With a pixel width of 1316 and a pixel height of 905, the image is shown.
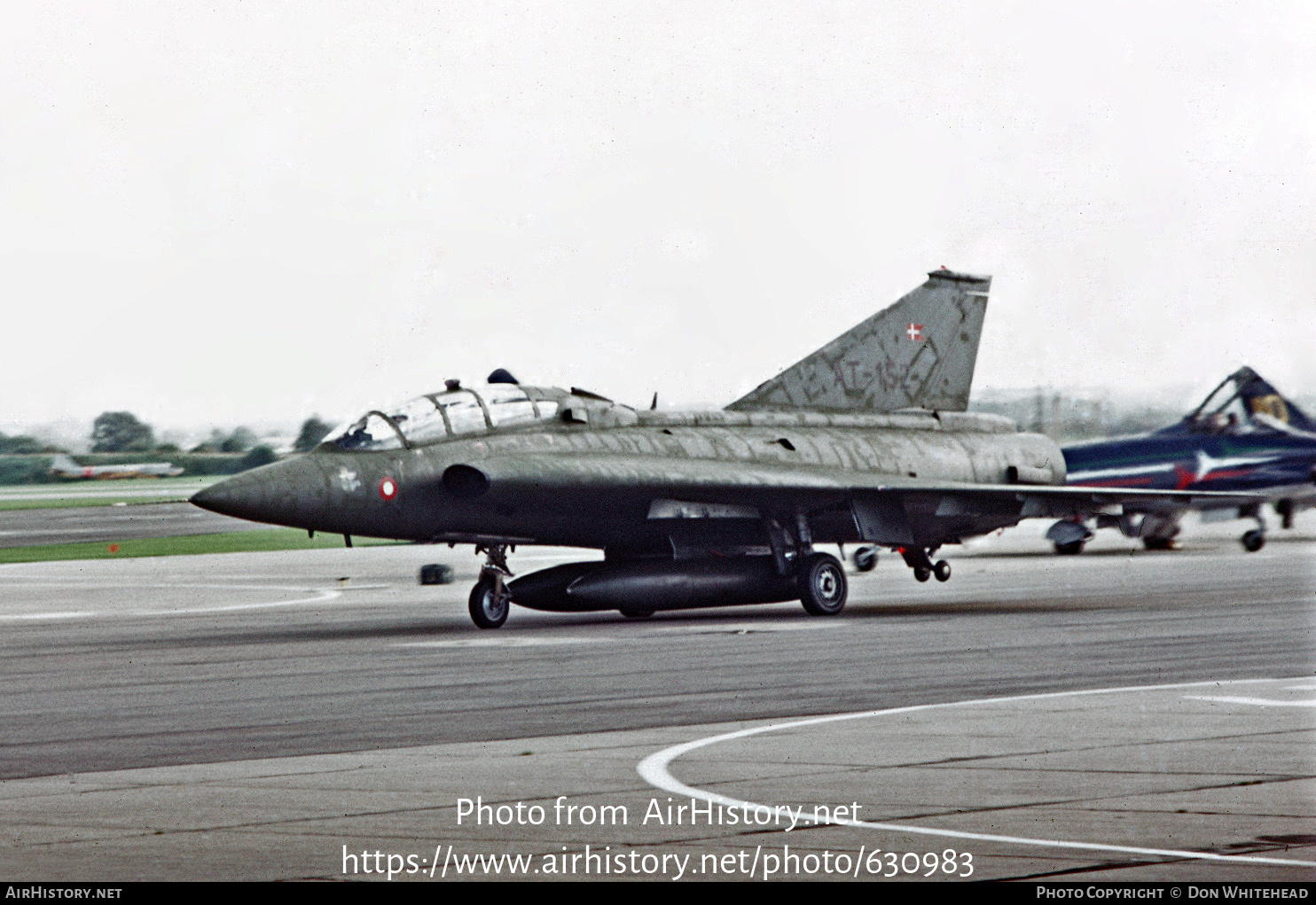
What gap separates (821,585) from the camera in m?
23.2

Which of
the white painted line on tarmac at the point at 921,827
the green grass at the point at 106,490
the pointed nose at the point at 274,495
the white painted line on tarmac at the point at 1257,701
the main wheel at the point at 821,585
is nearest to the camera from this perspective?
the white painted line on tarmac at the point at 921,827

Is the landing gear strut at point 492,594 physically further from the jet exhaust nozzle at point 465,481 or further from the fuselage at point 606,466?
the jet exhaust nozzle at point 465,481

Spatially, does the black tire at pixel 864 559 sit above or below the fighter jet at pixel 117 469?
below

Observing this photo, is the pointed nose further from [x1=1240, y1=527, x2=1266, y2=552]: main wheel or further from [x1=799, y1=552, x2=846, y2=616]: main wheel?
[x1=1240, y1=527, x2=1266, y2=552]: main wheel

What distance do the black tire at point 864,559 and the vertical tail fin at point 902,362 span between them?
7461mm

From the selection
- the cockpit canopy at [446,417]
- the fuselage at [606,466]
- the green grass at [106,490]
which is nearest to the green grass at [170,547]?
the green grass at [106,490]

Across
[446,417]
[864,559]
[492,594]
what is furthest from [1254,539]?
[446,417]

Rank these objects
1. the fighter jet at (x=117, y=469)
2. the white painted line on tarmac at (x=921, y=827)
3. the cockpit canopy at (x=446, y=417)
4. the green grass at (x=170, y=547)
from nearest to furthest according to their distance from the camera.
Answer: the white painted line on tarmac at (x=921, y=827) < the cockpit canopy at (x=446, y=417) < the fighter jet at (x=117, y=469) < the green grass at (x=170, y=547)

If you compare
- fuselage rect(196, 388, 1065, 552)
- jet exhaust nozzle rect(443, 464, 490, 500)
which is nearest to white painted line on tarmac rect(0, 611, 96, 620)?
fuselage rect(196, 388, 1065, 552)

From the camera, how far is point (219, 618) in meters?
24.5

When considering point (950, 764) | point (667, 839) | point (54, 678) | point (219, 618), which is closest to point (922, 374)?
point (219, 618)

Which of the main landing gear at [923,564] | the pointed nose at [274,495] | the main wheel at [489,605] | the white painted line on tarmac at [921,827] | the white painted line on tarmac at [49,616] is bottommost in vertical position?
the white painted line on tarmac at [921,827]

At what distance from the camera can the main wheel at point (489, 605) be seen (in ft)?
70.4

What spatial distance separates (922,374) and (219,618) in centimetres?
1072
